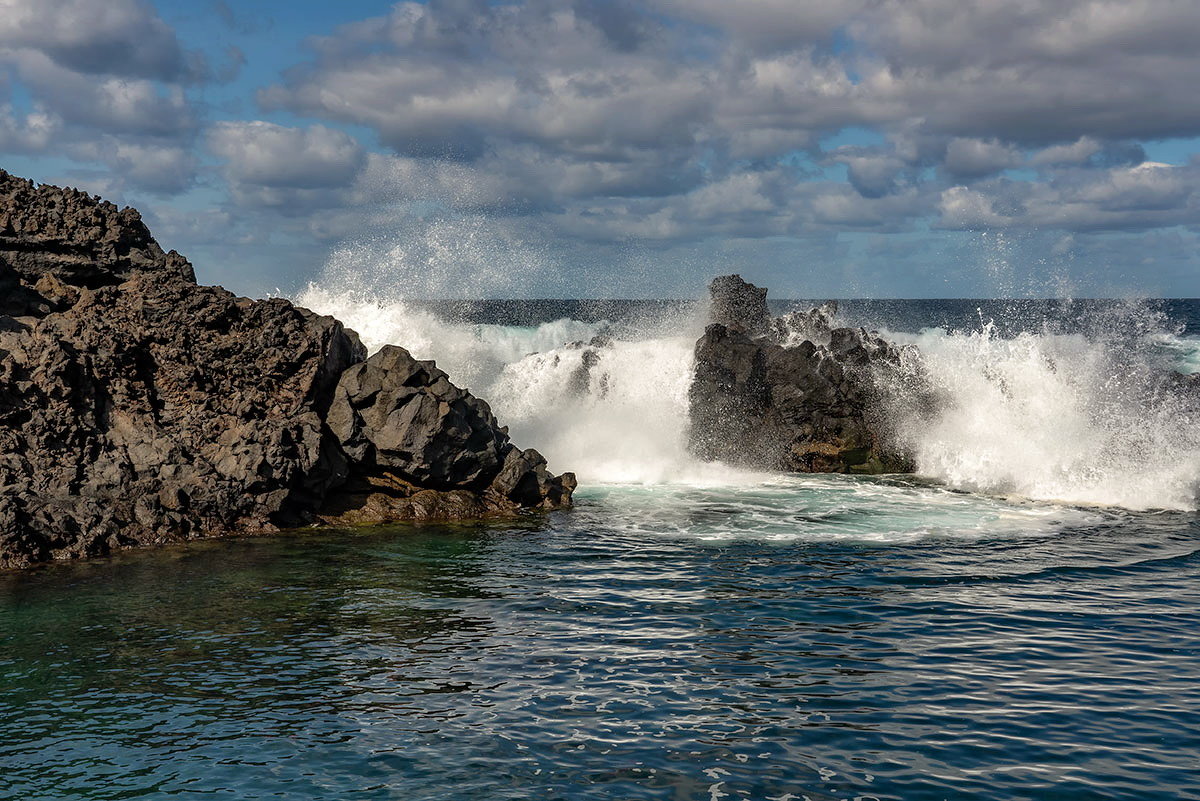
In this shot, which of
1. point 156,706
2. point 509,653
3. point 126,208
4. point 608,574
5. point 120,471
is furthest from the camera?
point 126,208

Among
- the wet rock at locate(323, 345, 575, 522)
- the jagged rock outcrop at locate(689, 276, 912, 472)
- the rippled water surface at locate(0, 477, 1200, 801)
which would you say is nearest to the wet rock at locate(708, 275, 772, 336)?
the jagged rock outcrop at locate(689, 276, 912, 472)

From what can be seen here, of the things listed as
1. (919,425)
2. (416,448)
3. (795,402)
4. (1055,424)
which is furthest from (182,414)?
(1055,424)

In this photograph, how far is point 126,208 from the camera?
22.8 m

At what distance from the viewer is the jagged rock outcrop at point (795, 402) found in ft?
96.9

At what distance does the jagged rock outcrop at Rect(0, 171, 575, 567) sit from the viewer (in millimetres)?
18047

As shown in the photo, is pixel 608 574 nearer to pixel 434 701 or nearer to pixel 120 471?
pixel 434 701

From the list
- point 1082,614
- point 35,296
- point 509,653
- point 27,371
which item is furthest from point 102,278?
point 1082,614

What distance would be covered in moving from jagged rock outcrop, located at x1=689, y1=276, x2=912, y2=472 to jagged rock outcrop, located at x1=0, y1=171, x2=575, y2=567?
7805mm

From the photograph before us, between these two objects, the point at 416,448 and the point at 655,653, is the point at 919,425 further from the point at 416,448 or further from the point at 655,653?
the point at 655,653

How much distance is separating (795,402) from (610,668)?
63.3 ft

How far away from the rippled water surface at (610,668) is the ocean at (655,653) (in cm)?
5

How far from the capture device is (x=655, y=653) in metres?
12.7

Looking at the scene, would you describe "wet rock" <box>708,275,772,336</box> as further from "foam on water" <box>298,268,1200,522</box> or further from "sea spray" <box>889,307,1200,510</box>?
"sea spray" <box>889,307,1200,510</box>

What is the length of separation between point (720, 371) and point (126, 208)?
16.2 metres
